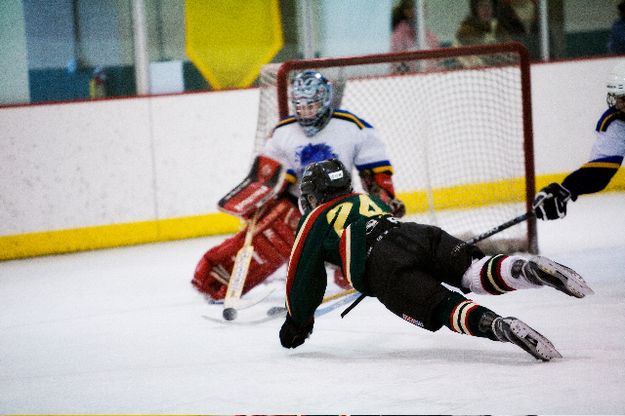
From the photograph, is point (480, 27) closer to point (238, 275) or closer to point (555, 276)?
point (238, 275)

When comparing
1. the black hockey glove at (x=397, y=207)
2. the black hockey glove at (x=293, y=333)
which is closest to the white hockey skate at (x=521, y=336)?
the black hockey glove at (x=293, y=333)

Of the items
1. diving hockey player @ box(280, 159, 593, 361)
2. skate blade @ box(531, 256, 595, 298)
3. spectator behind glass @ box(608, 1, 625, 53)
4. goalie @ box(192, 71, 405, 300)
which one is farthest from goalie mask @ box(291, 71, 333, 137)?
spectator behind glass @ box(608, 1, 625, 53)

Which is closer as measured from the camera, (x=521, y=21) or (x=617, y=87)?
(x=617, y=87)

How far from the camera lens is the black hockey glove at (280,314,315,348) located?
342 centimetres

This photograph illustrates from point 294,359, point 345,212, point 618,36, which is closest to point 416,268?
point 345,212

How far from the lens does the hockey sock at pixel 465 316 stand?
120 inches

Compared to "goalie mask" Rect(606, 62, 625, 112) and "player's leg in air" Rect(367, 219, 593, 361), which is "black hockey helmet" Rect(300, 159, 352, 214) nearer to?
"player's leg in air" Rect(367, 219, 593, 361)

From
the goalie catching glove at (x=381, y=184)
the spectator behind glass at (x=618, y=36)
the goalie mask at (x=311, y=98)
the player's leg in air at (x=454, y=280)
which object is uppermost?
the spectator behind glass at (x=618, y=36)

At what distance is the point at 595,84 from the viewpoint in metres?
7.77

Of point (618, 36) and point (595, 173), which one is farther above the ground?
point (618, 36)

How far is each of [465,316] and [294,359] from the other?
0.72 m

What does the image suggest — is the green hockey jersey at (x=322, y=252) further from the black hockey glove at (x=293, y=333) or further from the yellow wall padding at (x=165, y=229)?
the yellow wall padding at (x=165, y=229)

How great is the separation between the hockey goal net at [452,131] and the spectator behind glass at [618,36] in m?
1.22

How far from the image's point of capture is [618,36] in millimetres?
7980
